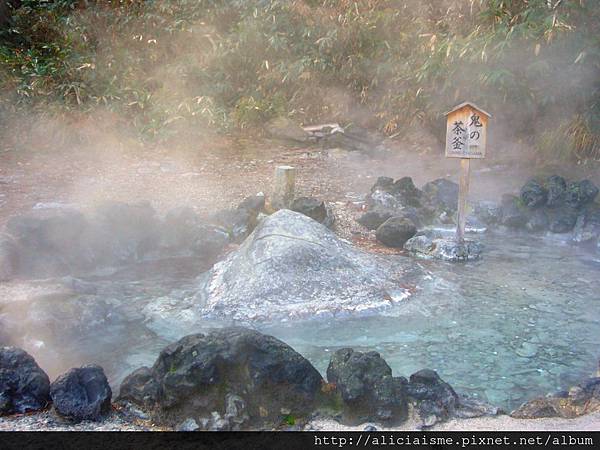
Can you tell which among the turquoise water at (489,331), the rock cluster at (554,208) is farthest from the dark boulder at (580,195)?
Answer: the turquoise water at (489,331)

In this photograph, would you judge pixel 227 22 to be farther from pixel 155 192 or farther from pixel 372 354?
pixel 372 354

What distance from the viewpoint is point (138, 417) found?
3.11 metres

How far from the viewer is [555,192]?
768cm

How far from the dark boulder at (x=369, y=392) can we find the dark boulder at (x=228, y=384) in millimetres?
168

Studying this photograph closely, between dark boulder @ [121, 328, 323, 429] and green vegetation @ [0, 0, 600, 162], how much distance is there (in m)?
7.02

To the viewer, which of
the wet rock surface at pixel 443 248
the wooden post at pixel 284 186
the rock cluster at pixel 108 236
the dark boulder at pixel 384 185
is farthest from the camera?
the dark boulder at pixel 384 185

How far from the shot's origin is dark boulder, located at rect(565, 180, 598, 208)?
7520 mm

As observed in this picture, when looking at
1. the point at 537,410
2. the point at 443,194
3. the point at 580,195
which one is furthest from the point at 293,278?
the point at 580,195

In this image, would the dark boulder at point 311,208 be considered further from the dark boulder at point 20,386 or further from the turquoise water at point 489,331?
the dark boulder at point 20,386

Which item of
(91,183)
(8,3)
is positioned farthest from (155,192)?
(8,3)

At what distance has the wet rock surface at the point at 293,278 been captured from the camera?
4.85 m

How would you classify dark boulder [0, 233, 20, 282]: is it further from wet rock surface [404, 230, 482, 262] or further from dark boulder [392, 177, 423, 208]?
dark boulder [392, 177, 423, 208]

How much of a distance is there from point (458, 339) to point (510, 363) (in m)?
0.46

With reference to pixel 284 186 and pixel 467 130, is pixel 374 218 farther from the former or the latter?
pixel 467 130
